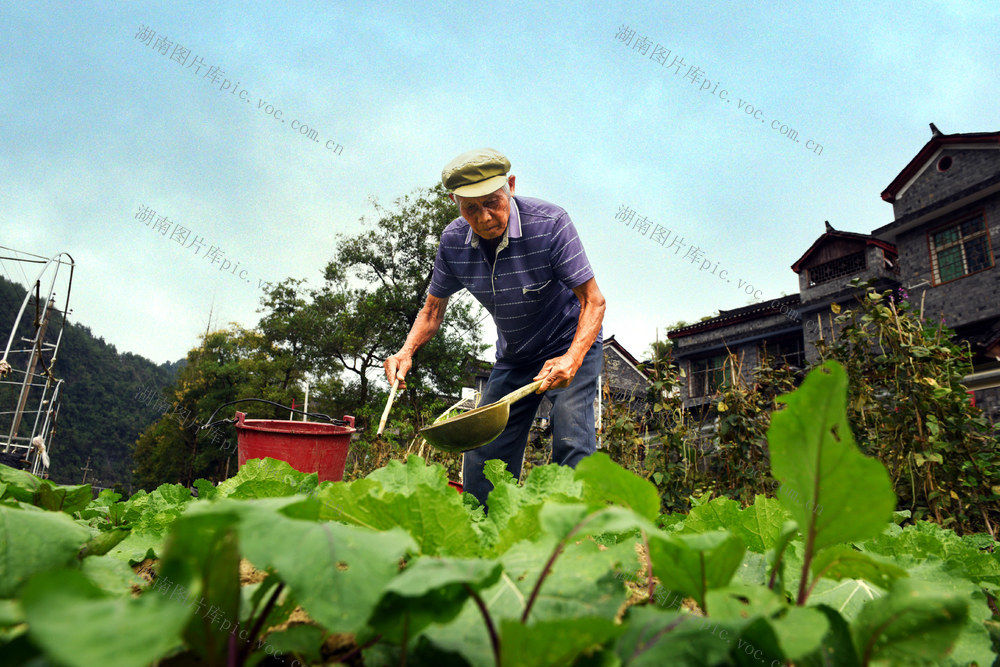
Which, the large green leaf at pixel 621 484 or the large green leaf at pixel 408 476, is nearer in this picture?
the large green leaf at pixel 621 484

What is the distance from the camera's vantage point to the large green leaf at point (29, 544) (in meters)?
0.48

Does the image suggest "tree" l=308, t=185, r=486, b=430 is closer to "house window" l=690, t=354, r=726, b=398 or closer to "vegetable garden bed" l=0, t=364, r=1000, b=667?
"house window" l=690, t=354, r=726, b=398

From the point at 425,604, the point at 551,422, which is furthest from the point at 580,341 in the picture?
the point at 425,604

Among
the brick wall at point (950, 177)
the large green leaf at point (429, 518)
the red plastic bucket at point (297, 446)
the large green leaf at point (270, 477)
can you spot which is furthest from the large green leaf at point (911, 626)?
the brick wall at point (950, 177)

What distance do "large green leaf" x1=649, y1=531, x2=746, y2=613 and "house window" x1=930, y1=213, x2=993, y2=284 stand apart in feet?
65.7

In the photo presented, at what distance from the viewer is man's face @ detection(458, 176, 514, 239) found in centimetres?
290

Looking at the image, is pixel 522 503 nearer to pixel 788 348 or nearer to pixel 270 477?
pixel 270 477

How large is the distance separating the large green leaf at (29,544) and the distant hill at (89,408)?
57.9 metres

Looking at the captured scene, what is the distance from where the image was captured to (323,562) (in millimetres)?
407

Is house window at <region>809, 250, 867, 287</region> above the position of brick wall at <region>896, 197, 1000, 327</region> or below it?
above

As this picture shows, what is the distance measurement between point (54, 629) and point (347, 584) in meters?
0.17

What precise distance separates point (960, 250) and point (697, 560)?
20.8 metres

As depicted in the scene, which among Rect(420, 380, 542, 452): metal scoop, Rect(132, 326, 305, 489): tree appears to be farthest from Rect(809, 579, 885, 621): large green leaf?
Rect(132, 326, 305, 489): tree

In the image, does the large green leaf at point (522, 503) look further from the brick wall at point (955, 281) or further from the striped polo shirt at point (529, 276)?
the brick wall at point (955, 281)
